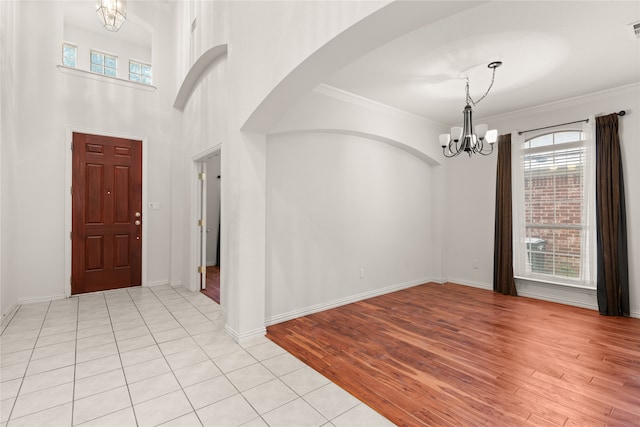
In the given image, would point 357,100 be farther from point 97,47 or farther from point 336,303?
point 97,47

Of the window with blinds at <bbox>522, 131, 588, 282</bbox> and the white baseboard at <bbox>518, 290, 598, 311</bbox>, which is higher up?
the window with blinds at <bbox>522, 131, 588, 282</bbox>

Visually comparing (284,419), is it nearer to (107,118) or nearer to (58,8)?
(107,118)

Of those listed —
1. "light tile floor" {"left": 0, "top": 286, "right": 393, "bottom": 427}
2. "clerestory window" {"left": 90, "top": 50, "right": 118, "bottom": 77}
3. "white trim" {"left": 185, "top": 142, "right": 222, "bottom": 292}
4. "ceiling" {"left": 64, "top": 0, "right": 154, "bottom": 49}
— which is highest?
"ceiling" {"left": 64, "top": 0, "right": 154, "bottom": 49}

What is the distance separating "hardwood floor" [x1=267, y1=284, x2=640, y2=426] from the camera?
2.05m

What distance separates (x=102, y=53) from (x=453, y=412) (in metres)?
7.63

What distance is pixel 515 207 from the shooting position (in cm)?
484

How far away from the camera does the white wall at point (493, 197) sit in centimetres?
389

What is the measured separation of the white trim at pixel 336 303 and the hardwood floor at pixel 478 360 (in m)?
0.09

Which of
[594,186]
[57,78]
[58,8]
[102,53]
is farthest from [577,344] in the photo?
[102,53]

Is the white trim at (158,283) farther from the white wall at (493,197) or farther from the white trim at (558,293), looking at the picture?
the white trim at (558,293)

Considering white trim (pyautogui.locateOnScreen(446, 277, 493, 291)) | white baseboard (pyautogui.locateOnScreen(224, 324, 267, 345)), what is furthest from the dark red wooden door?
white trim (pyautogui.locateOnScreen(446, 277, 493, 291))

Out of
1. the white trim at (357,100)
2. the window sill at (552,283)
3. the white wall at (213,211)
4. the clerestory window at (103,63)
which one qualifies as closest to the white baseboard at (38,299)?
the white wall at (213,211)

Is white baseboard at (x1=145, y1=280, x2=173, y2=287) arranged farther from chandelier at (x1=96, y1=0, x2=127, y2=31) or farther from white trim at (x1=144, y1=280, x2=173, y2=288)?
chandelier at (x1=96, y1=0, x2=127, y2=31)

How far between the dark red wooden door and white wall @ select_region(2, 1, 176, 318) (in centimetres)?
14
